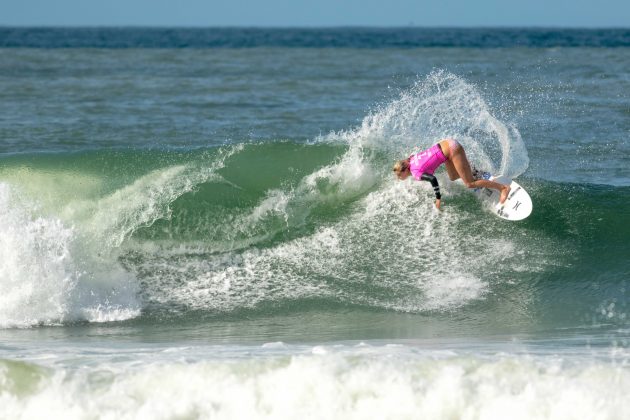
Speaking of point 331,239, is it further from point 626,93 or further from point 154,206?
point 626,93

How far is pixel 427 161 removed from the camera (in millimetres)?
11969

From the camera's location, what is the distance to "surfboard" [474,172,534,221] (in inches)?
492

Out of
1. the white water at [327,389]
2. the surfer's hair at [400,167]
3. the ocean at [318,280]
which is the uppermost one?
the surfer's hair at [400,167]

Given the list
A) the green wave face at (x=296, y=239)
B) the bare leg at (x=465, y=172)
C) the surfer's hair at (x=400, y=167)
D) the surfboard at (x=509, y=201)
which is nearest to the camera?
the green wave face at (x=296, y=239)

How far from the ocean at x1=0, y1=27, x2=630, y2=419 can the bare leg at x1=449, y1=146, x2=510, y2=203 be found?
0.45 meters

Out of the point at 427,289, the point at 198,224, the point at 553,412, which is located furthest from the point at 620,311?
the point at 198,224

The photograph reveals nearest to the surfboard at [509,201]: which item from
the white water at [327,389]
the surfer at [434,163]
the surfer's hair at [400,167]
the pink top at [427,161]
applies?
the surfer at [434,163]

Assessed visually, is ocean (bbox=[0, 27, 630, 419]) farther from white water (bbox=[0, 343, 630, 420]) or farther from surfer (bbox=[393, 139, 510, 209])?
surfer (bbox=[393, 139, 510, 209])

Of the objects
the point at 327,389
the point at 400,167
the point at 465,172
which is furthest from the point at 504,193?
the point at 327,389

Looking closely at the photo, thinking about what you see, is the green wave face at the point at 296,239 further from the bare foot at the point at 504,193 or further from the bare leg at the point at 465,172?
the bare leg at the point at 465,172

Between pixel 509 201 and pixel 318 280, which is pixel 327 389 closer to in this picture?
pixel 318 280

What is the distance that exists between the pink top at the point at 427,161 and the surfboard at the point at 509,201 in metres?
0.90

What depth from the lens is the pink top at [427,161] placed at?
39.2 feet

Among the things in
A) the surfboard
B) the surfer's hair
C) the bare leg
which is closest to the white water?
the surfer's hair
